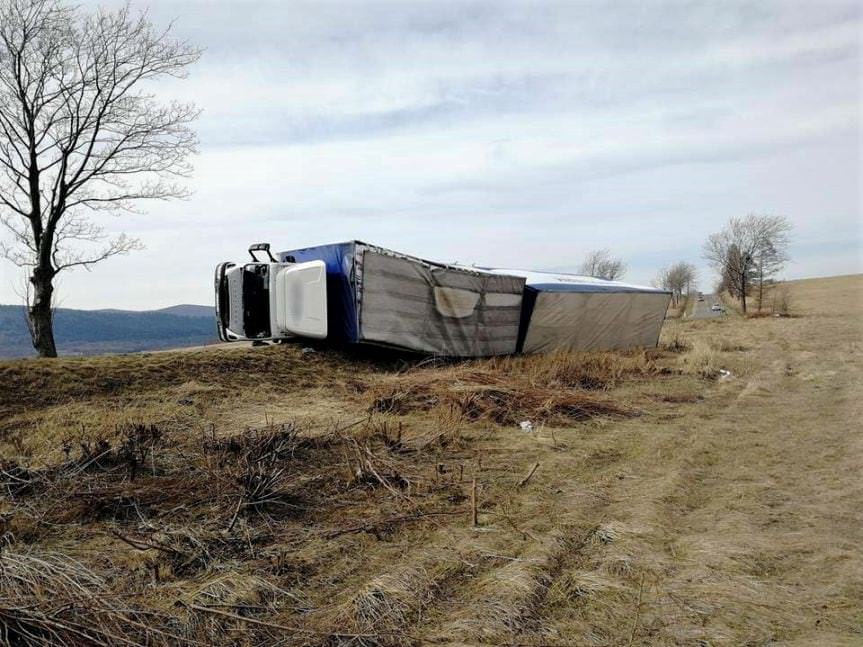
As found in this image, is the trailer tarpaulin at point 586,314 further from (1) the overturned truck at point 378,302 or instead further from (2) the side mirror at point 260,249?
(2) the side mirror at point 260,249

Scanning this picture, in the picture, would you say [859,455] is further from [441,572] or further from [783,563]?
[441,572]

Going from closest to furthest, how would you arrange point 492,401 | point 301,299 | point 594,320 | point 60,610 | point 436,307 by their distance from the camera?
point 60,610 < point 492,401 < point 301,299 < point 436,307 < point 594,320

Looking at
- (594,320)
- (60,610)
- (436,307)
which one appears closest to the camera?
(60,610)

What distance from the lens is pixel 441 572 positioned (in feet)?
11.3

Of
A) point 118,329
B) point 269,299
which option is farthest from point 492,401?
point 118,329

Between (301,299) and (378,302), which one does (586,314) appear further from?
(301,299)

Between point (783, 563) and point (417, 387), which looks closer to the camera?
point (783, 563)

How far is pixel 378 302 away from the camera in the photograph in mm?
10961

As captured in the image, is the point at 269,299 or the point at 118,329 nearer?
the point at 269,299

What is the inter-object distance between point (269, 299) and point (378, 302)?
240cm

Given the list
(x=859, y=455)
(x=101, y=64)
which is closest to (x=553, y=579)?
(x=859, y=455)

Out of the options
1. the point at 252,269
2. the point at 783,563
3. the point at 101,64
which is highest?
the point at 101,64

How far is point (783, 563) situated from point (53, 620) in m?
3.89

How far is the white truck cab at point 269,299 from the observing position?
11288 millimetres
